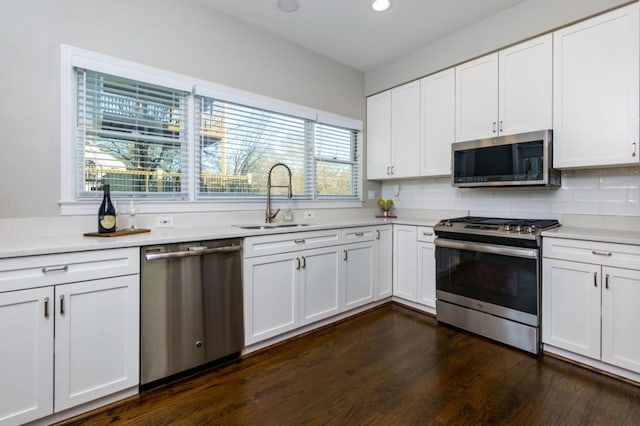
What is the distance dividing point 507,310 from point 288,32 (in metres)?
3.16

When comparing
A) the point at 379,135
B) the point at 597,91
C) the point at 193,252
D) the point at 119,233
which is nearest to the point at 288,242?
the point at 193,252

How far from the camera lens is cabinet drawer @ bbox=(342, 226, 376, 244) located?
9.98 ft

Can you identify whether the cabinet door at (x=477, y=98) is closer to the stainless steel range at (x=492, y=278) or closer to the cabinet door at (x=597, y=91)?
the cabinet door at (x=597, y=91)

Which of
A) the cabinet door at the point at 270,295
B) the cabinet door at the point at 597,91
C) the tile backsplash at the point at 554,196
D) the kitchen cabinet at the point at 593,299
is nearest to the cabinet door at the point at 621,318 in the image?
the kitchen cabinet at the point at 593,299

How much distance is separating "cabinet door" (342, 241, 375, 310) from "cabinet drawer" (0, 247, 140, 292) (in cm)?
181

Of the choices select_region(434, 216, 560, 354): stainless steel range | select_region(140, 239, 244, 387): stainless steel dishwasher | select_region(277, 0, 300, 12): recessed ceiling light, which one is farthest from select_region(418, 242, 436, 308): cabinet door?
select_region(277, 0, 300, 12): recessed ceiling light

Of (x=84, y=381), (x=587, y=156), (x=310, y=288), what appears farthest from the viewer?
(x=310, y=288)

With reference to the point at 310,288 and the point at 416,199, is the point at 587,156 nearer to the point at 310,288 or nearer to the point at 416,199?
the point at 416,199

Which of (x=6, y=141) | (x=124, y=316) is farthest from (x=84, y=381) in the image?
(x=6, y=141)

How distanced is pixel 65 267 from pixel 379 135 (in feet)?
10.9

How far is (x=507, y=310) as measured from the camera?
2.52 metres

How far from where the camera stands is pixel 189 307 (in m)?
2.03

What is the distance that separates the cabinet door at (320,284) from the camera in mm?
2703

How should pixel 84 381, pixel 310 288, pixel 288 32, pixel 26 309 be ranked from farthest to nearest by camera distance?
pixel 288 32 < pixel 310 288 < pixel 84 381 < pixel 26 309
